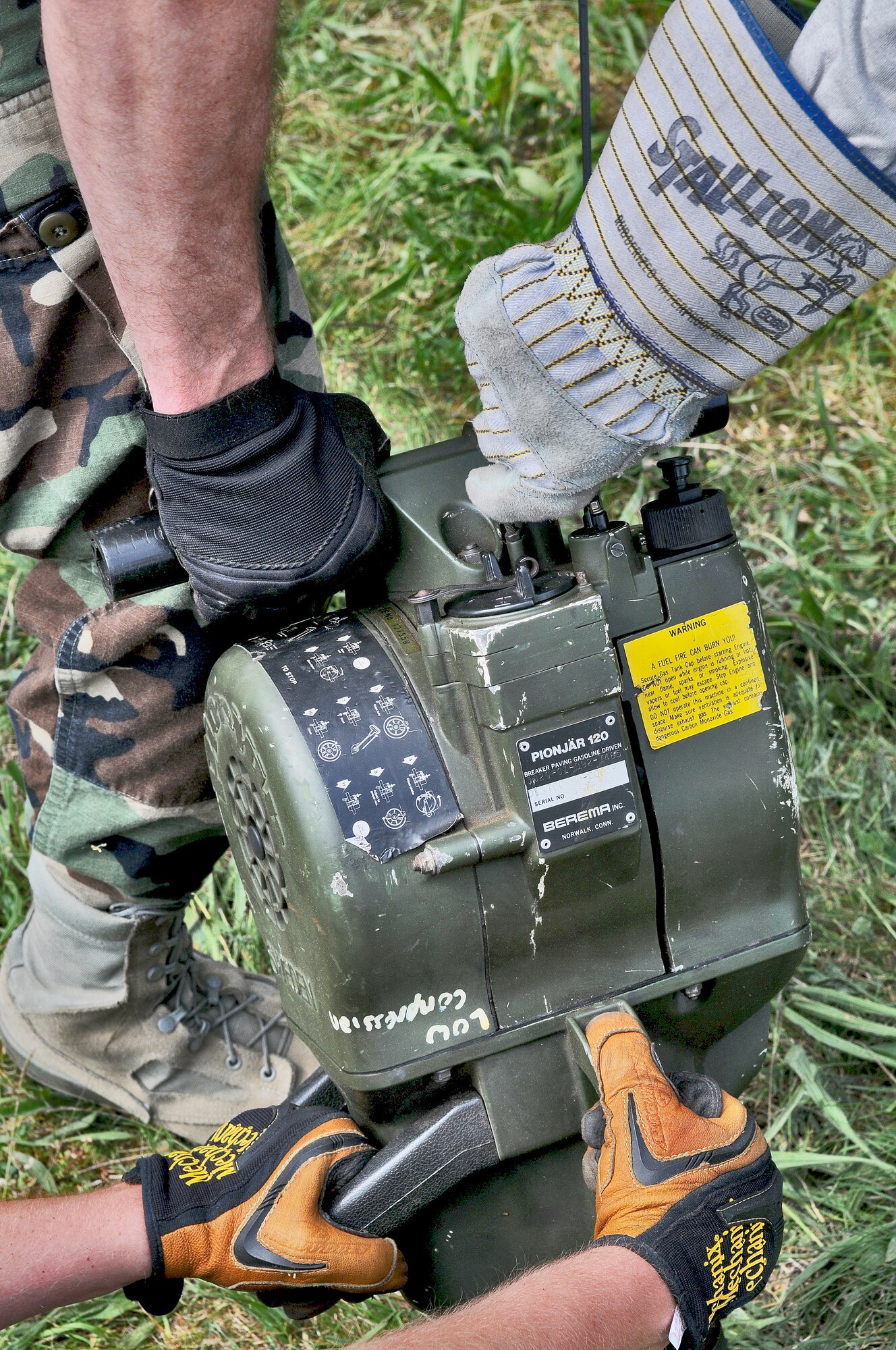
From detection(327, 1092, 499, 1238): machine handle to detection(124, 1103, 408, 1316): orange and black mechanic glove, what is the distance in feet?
0.10

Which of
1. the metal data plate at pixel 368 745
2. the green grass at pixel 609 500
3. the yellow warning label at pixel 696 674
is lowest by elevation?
the green grass at pixel 609 500

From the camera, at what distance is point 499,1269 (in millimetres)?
1541

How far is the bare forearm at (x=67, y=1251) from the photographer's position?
62.3 inches

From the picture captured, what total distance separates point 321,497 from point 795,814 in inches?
26.9

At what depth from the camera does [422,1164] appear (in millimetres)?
1448

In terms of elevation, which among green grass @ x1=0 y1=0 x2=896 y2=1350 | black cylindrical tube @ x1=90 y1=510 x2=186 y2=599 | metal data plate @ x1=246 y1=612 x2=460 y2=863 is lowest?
green grass @ x1=0 y1=0 x2=896 y2=1350

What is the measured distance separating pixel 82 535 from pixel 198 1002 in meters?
0.95

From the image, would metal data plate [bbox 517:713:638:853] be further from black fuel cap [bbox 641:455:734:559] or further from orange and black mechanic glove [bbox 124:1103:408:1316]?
orange and black mechanic glove [bbox 124:1103:408:1316]

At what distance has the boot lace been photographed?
2174 mm

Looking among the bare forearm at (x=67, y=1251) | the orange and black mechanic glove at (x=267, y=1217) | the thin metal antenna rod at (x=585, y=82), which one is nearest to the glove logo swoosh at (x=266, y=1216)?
the orange and black mechanic glove at (x=267, y=1217)

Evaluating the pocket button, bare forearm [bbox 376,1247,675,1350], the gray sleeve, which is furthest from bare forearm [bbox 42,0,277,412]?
bare forearm [bbox 376,1247,675,1350]

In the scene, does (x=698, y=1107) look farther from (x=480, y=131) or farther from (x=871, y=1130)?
(x=480, y=131)

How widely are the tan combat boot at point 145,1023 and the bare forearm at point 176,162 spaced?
1.02 meters

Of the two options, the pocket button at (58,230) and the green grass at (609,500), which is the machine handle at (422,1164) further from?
the pocket button at (58,230)
